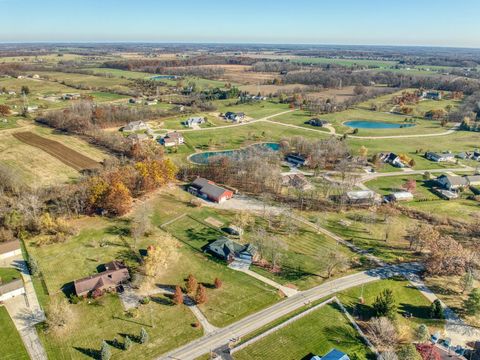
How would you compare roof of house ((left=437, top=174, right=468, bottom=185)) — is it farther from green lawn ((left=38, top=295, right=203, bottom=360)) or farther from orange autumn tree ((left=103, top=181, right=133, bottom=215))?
orange autumn tree ((left=103, top=181, right=133, bottom=215))

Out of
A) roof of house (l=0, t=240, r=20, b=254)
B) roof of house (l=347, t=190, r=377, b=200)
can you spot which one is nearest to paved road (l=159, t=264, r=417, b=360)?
roof of house (l=347, t=190, r=377, b=200)

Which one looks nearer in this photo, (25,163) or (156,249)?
(156,249)

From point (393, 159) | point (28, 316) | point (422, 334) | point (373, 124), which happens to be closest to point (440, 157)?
point (393, 159)

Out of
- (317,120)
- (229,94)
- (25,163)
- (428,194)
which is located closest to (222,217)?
(428,194)

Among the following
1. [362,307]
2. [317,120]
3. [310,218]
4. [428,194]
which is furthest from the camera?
[317,120]

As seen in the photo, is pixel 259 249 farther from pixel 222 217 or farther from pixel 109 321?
pixel 109 321

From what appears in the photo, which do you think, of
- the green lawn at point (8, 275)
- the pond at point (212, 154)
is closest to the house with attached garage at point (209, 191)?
the pond at point (212, 154)
